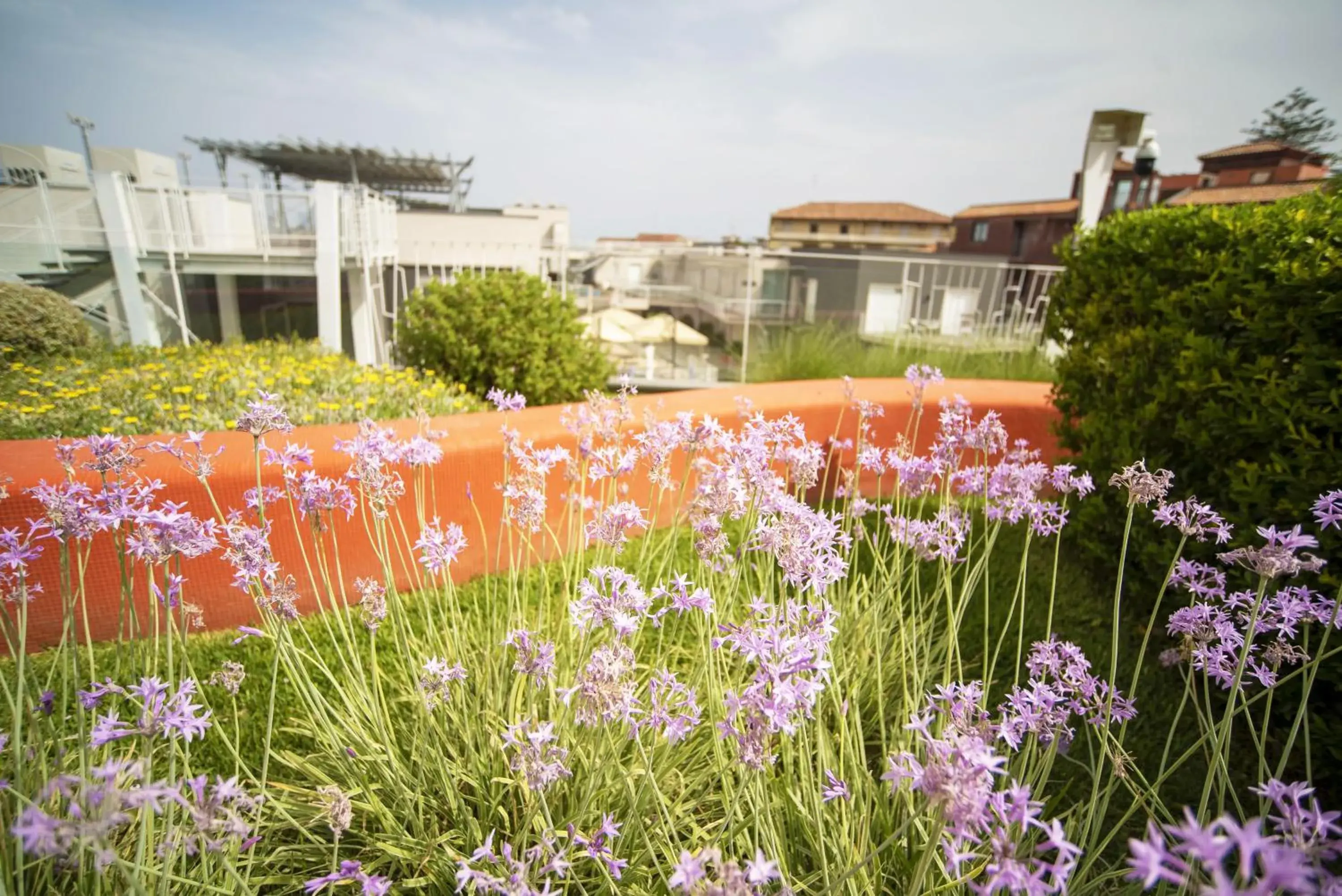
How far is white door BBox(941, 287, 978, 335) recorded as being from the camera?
9.39m

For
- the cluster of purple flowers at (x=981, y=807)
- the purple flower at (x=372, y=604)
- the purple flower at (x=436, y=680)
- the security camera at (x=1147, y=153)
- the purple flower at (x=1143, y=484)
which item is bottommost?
the purple flower at (x=436, y=680)

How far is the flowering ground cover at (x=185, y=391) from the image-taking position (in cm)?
385

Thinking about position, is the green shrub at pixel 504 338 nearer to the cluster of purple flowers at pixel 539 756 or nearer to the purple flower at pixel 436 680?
the purple flower at pixel 436 680

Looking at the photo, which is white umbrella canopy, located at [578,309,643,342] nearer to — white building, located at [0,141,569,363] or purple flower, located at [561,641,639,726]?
white building, located at [0,141,569,363]

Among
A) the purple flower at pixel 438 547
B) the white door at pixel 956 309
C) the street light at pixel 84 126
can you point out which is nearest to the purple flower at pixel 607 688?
the purple flower at pixel 438 547

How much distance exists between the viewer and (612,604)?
1.49 metres

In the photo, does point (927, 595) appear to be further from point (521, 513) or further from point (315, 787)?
point (315, 787)

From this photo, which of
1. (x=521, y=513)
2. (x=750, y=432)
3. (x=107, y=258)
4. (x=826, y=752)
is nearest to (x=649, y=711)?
(x=826, y=752)

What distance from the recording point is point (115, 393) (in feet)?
13.9

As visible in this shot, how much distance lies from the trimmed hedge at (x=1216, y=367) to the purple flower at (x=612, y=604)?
104 inches

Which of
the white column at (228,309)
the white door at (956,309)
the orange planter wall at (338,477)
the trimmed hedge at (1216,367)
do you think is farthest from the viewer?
the white door at (956,309)

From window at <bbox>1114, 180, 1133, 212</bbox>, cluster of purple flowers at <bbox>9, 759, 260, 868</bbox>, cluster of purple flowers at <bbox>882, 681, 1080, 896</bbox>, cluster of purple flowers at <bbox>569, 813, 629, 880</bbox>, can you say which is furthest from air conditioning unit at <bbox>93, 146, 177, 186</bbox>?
window at <bbox>1114, 180, 1133, 212</bbox>

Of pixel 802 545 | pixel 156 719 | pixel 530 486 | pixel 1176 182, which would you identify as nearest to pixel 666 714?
pixel 802 545

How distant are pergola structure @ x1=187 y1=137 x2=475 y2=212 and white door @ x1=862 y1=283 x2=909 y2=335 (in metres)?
20.2
